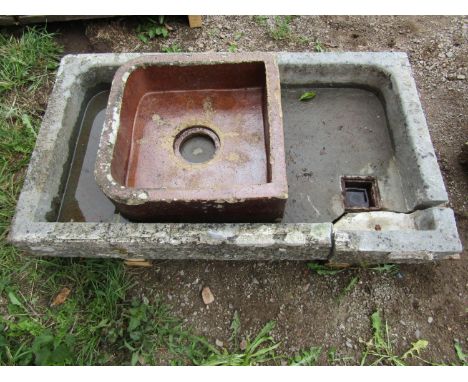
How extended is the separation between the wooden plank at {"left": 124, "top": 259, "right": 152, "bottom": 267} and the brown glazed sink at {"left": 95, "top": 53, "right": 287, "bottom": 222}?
0.60 meters

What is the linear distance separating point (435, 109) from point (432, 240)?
2.05 m

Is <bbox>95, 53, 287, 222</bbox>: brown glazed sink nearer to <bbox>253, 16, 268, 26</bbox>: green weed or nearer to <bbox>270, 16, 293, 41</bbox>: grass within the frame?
<bbox>270, 16, 293, 41</bbox>: grass

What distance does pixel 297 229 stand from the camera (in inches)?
Answer: 94.7

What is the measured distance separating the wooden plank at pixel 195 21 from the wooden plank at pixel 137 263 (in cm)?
277

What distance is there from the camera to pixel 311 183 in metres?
2.99

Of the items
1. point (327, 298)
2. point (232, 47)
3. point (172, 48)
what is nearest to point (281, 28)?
point (232, 47)

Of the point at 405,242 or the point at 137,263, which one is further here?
the point at 137,263

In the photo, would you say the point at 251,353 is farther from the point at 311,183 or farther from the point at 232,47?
the point at 232,47

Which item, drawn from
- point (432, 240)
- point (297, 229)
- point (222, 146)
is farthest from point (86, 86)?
point (432, 240)

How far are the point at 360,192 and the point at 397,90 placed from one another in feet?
2.57

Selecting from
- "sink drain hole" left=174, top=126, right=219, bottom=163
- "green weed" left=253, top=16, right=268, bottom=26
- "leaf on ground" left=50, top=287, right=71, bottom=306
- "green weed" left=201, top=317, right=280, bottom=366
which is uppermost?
"green weed" left=253, top=16, right=268, bottom=26

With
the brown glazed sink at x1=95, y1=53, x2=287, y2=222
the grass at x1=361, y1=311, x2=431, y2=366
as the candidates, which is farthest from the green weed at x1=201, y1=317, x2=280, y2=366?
the brown glazed sink at x1=95, y1=53, x2=287, y2=222

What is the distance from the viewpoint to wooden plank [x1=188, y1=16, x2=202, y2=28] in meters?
4.40

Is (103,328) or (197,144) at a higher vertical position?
(197,144)
